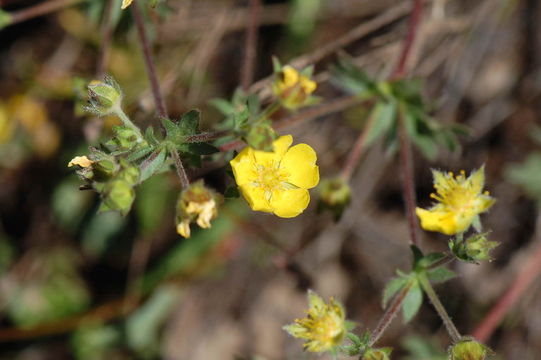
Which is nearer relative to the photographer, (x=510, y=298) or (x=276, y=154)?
(x=276, y=154)

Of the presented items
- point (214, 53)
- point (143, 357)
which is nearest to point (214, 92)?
point (214, 53)

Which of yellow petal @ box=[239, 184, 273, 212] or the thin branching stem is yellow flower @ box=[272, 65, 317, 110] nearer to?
yellow petal @ box=[239, 184, 273, 212]

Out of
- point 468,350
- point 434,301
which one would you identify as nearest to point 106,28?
point 434,301

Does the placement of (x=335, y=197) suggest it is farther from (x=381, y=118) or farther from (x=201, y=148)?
(x=201, y=148)

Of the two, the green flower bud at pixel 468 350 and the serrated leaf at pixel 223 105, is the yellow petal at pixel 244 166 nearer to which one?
the serrated leaf at pixel 223 105

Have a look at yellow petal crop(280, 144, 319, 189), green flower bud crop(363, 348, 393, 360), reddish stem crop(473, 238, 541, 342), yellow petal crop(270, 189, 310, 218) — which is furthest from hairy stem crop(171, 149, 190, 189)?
reddish stem crop(473, 238, 541, 342)

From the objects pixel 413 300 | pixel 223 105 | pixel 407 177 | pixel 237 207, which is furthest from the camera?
pixel 237 207
